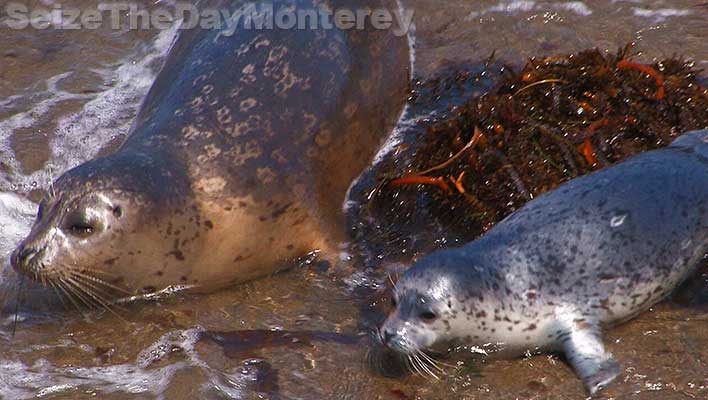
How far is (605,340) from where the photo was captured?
4242mm

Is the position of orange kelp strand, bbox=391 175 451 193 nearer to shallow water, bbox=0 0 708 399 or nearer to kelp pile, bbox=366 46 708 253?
kelp pile, bbox=366 46 708 253

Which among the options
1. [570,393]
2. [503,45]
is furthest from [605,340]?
[503,45]

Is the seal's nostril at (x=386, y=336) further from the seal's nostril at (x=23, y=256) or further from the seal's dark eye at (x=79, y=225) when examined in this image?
the seal's nostril at (x=23, y=256)

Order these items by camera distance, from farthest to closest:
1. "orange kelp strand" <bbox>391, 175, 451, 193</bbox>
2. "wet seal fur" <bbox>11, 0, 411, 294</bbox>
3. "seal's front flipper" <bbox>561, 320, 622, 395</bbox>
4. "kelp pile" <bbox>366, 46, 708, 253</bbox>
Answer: "orange kelp strand" <bbox>391, 175, 451, 193</bbox>
"kelp pile" <bbox>366, 46, 708, 253</bbox>
"wet seal fur" <bbox>11, 0, 411, 294</bbox>
"seal's front flipper" <bbox>561, 320, 622, 395</bbox>

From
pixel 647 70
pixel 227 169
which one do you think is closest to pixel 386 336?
pixel 227 169

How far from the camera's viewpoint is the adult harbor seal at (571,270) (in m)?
4.18

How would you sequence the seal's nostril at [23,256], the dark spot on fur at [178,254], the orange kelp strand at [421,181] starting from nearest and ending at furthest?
the seal's nostril at [23,256], the dark spot on fur at [178,254], the orange kelp strand at [421,181]

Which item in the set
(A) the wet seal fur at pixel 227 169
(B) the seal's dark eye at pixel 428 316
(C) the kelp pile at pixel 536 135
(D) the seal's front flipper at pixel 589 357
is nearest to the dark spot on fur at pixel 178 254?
(A) the wet seal fur at pixel 227 169

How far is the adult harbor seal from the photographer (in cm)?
418

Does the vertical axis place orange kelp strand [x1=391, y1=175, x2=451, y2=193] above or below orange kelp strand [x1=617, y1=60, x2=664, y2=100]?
below

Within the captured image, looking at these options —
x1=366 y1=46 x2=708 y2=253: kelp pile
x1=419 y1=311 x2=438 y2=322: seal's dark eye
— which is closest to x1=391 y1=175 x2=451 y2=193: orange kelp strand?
x1=366 y1=46 x2=708 y2=253: kelp pile

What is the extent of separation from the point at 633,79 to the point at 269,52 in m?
1.87

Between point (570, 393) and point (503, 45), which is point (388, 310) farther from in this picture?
point (503, 45)

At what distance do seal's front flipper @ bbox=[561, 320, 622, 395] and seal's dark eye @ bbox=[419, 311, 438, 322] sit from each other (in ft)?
1.69
